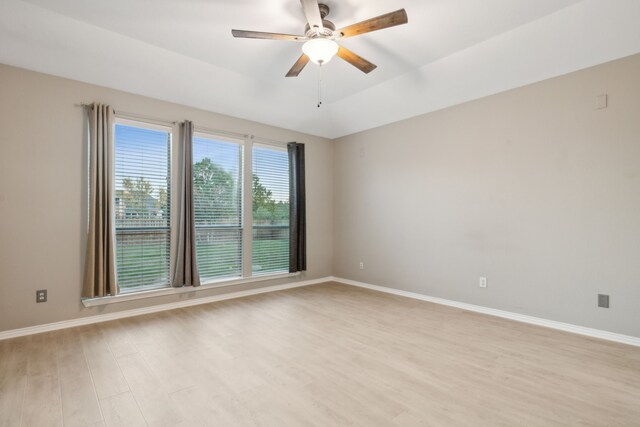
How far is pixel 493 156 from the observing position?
400cm

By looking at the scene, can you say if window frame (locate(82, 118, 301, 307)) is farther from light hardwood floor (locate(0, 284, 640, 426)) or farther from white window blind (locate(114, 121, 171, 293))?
light hardwood floor (locate(0, 284, 640, 426))

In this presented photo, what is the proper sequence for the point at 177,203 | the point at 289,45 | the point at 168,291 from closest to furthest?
the point at 289,45
the point at 168,291
the point at 177,203

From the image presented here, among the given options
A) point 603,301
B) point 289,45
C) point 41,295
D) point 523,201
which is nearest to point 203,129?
point 289,45

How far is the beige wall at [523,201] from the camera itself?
3.11 meters

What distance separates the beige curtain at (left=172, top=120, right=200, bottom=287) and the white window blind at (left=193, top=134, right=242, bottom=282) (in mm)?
197

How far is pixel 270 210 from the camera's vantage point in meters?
5.36

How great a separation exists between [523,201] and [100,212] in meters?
4.95

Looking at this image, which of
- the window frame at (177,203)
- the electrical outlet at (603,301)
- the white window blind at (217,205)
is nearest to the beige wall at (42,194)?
the window frame at (177,203)

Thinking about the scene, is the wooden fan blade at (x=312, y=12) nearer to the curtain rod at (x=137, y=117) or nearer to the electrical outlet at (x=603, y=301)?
the curtain rod at (x=137, y=117)

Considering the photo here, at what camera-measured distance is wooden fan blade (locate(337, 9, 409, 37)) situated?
232 cm

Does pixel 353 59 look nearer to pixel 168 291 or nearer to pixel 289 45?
pixel 289 45

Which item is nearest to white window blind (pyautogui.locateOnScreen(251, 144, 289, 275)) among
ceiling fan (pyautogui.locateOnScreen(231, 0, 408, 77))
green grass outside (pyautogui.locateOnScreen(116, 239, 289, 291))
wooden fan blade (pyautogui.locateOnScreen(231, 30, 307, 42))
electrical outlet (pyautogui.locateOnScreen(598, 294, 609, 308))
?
green grass outside (pyautogui.locateOnScreen(116, 239, 289, 291))

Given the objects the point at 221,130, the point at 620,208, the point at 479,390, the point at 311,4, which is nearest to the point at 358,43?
the point at 311,4

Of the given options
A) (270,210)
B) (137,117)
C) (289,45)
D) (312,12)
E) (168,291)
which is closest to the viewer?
(312,12)
